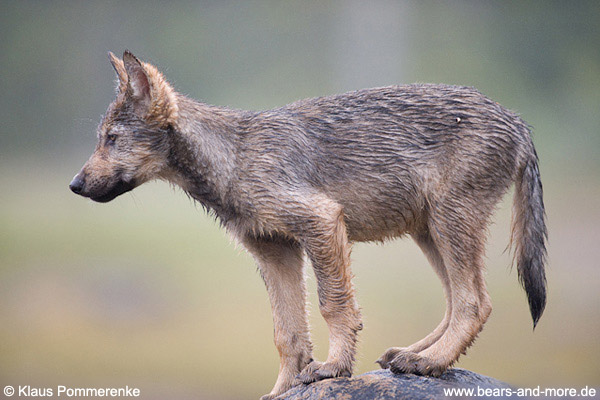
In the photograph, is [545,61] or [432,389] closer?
[432,389]

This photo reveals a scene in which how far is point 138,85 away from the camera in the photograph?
5102 millimetres

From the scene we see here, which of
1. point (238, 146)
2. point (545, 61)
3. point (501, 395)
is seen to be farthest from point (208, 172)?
point (545, 61)

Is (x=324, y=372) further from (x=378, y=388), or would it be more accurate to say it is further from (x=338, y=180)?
(x=338, y=180)

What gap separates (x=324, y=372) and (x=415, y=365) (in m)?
0.71

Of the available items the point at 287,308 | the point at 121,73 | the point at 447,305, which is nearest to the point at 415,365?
the point at 447,305

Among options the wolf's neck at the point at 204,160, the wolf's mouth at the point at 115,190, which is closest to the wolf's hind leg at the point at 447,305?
the wolf's neck at the point at 204,160

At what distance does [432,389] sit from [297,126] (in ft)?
7.19

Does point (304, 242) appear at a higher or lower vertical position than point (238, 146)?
lower

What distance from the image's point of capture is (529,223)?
5.55 meters

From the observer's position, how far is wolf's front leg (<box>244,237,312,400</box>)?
5.67m

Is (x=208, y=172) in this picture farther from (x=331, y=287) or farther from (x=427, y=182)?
(x=427, y=182)

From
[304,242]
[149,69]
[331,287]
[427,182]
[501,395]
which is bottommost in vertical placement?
[501,395]

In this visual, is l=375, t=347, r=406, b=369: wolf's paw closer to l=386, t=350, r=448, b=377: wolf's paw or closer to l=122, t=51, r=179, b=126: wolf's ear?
l=386, t=350, r=448, b=377: wolf's paw

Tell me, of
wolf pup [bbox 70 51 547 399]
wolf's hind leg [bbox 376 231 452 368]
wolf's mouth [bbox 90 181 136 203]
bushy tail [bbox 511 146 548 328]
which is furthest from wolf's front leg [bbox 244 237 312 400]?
bushy tail [bbox 511 146 548 328]
